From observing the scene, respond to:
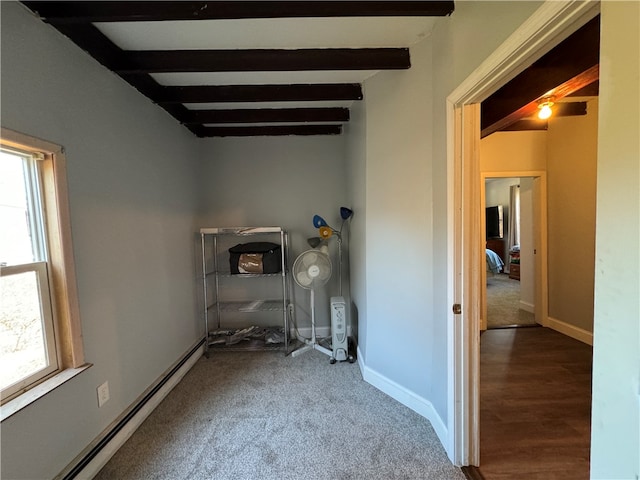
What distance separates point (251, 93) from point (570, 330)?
426 cm

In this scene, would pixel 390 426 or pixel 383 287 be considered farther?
pixel 383 287

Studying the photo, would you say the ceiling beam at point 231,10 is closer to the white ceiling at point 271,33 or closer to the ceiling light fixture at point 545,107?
the white ceiling at point 271,33

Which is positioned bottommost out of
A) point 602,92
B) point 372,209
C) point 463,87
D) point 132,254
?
point 132,254

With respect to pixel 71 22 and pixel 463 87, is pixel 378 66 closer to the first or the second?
pixel 463 87

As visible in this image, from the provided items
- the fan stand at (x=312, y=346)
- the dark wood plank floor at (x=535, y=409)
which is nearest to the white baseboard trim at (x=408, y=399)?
the dark wood plank floor at (x=535, y=409)

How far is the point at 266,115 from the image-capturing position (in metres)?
2.76

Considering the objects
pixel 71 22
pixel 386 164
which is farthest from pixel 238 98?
pixel 386 164

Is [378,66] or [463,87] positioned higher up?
[378,66]

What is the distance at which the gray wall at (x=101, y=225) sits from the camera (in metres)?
1.26

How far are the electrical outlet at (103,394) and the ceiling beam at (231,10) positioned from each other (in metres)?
1.96

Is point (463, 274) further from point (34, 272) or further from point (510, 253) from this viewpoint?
point (510, 253)

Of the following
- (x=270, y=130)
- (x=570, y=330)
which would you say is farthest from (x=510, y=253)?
(x=270, y=130)

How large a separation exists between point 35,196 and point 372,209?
6.54 ft

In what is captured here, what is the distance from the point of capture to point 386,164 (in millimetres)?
2086
